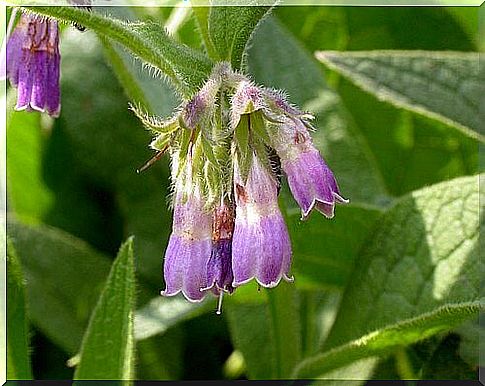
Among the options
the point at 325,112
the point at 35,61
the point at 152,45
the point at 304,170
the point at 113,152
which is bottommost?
the point at 304,170

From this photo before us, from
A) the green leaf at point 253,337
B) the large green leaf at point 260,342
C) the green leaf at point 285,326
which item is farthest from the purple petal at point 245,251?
the green leaf at point 253,337

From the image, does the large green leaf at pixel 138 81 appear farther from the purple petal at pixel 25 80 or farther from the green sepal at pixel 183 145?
the green sepal at pixel 183 145

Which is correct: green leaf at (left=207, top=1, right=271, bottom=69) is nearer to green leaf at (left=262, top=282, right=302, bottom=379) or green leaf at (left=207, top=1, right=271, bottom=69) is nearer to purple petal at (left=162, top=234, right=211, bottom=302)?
purple petal at (left=162, top=234, right=211, bottom=302)

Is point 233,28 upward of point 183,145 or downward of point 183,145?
upward

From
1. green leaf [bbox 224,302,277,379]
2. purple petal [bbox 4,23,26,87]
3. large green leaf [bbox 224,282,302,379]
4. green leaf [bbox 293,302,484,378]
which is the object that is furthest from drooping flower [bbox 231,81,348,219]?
green leaf [bbox 224,302,277,379]

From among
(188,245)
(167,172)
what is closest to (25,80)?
(188,245)

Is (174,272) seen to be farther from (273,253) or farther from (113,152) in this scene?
(113,152)
